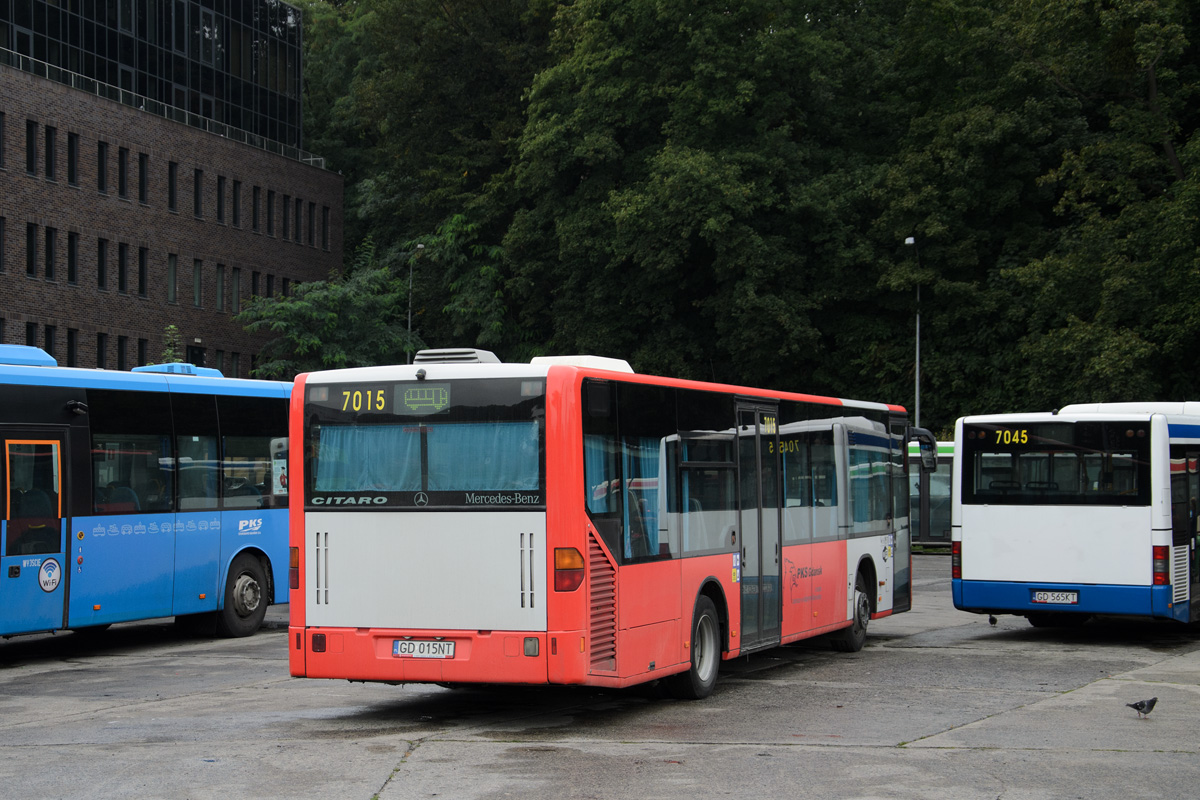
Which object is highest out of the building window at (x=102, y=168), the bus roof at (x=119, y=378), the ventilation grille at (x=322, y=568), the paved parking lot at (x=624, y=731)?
the building window at (x=102, y=168)

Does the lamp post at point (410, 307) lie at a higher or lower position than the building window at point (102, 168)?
lower

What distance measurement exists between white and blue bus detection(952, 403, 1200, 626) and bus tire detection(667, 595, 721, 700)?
6.36 meters

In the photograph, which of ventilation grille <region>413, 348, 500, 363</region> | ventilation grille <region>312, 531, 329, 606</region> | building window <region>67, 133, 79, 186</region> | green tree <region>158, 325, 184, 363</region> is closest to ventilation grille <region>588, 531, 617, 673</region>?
ventilation grille <region>413, 348, 500, 363</region>

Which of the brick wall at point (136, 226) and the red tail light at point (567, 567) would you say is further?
the brick wall at point (136, 226)

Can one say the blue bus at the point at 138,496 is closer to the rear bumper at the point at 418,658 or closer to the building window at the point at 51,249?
the rear bumper at the point at 418,658

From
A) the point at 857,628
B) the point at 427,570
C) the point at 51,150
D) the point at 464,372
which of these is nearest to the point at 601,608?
the point at 427,570

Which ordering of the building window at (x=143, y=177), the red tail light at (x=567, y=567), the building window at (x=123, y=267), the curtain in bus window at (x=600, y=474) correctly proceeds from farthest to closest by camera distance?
the building window at (x=143, y=177), the building window at (x=123, y=267), the curtain in bus window at (x=600, y=474), the red tail light at (x=567, y=567)

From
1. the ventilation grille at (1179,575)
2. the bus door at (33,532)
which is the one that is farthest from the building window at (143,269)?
the ventilation grille at (1179,575)

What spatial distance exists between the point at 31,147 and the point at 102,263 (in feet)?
18.1

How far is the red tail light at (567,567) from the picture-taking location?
33.4 feet

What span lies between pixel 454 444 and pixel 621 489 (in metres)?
1.31

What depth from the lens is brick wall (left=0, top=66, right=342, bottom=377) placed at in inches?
1935

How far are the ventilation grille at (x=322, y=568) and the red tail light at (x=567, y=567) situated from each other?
186 cm

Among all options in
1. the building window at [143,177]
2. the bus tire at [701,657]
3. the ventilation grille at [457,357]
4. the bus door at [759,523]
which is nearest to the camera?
the ventilation grille at [457,357]
